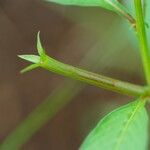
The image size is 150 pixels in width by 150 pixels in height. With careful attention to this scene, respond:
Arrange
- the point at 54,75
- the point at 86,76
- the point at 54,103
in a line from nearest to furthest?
the point at 86,76 < the point at 54,103 < the point at 54,75

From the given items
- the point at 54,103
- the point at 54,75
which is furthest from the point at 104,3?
the point at 54,75

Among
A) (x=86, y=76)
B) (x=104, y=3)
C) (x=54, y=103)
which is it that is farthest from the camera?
(x=54, y=103)

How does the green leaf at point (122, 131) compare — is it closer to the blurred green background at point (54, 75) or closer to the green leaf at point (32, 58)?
the green leaf at point (32, 58)

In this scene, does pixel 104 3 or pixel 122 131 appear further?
pixel 104 3

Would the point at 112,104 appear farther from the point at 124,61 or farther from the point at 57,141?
the point at 57,141

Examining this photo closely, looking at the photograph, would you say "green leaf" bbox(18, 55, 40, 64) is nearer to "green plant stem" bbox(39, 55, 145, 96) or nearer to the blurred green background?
"green plant stem" bbox(39, 55, 145, 96)

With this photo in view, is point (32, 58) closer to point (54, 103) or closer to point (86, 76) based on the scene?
point (86, 76)

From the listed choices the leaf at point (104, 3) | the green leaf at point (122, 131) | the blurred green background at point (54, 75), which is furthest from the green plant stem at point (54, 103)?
the green leaf at point (122, 131)

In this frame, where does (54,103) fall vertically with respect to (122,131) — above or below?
below

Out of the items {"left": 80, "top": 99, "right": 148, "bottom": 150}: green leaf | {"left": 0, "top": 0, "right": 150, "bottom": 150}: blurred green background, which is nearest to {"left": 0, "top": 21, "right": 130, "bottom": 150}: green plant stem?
{"left": 0, "top": 0, "right": 150, "bottom": 150}: blurred green background
